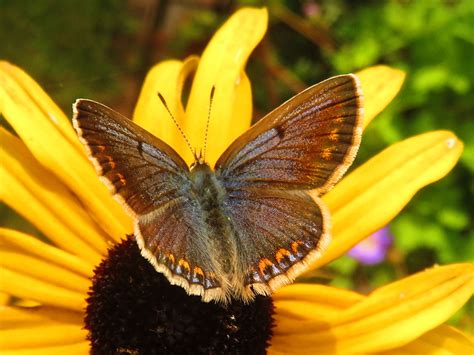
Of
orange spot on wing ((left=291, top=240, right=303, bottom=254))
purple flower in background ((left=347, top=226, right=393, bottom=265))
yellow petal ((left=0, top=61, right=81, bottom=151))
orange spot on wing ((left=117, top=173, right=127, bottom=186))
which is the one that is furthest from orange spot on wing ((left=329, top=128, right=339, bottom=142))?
purple flower in background ((left=347, top=226, right=393, bottom=265))

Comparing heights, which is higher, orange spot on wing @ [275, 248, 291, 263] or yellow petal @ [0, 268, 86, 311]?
yellow petal @ [0, 268, 86, 311]

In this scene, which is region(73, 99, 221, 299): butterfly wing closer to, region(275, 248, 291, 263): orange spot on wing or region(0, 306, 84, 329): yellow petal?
region(275, 248, 291, 263): orange spot on wing

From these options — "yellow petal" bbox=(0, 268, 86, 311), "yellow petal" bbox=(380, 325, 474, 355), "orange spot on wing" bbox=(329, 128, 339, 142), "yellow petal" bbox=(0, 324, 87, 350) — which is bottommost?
"yellow petal" bbox=(380, 325, 474, 355)

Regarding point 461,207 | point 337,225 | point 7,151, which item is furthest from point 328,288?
point 461,207

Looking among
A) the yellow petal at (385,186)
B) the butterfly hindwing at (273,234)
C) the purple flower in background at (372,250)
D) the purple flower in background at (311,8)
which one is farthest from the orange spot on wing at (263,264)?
the purple flower in background at (311,8)

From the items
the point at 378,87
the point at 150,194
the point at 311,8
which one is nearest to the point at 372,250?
the point at 311,8

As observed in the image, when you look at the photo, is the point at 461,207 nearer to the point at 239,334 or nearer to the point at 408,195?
the point at 408,195

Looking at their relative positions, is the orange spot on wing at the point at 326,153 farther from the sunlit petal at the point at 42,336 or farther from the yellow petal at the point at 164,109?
the sunlit petal at the point at 42,336
